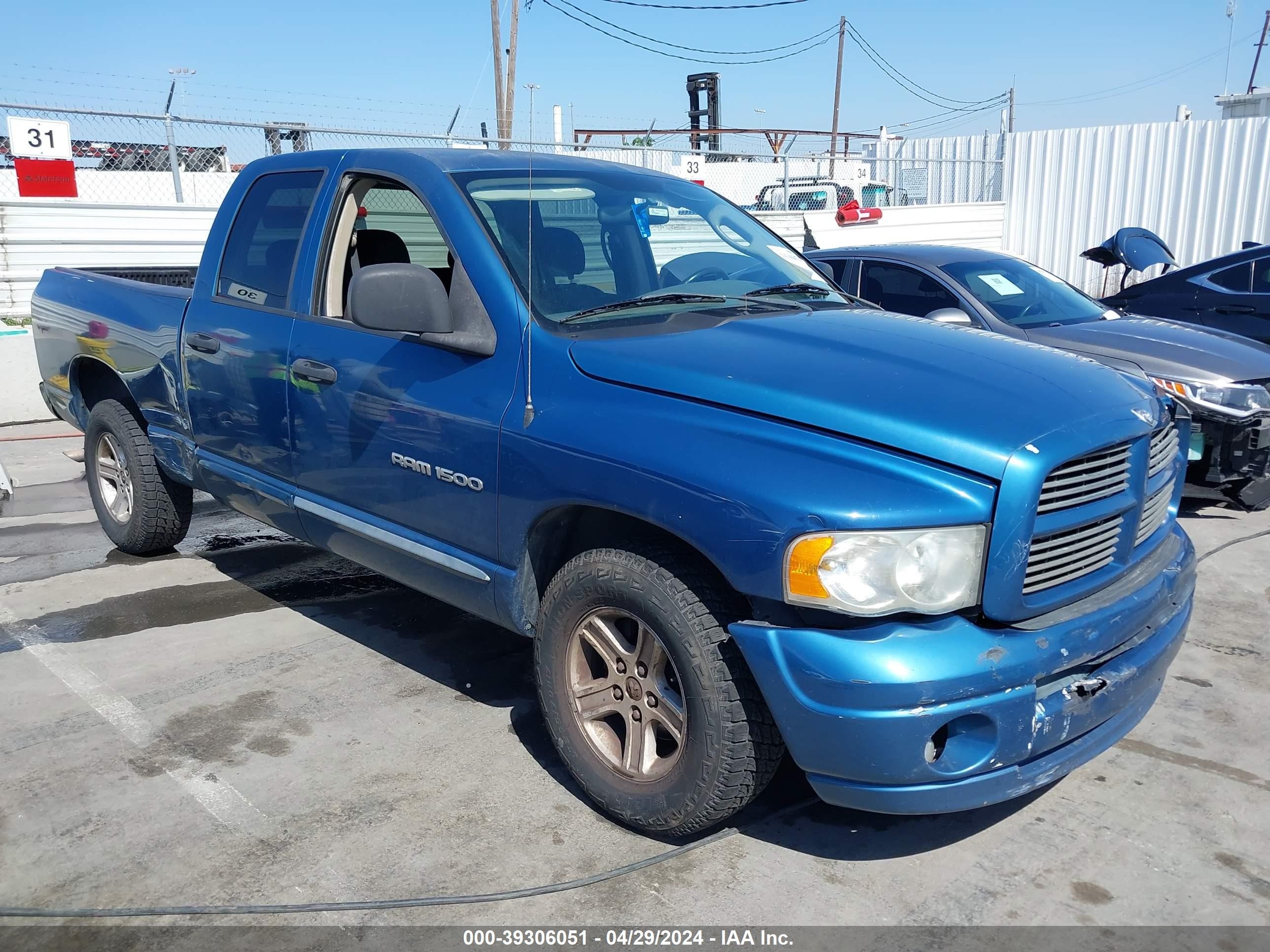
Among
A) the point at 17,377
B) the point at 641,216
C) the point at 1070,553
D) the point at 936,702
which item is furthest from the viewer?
the point at 17,377

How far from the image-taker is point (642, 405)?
292cm

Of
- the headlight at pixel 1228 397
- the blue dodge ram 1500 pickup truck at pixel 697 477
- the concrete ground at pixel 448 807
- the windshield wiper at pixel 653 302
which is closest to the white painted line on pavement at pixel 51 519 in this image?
the concrete ground at pixel 448 807

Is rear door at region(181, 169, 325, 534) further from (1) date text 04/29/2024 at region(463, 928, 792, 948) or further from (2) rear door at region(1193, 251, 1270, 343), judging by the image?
(2) rear door at region(1193, 251, 1270, 343)

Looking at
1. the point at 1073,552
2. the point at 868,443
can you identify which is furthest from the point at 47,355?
the point at 1073,552

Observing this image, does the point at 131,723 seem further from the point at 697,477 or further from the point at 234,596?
the point at 697,477

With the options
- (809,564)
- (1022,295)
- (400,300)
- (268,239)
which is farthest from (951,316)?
(809,564)

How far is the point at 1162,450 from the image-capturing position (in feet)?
10.6

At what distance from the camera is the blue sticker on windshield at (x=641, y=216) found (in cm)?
400

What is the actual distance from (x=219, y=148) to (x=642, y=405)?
11903 millimetres

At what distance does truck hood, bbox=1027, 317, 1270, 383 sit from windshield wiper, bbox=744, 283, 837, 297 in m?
3.02

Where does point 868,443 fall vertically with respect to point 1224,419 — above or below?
above

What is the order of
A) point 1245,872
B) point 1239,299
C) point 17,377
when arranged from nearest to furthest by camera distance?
point 1245,872 < point 1239,299 < point 17,377

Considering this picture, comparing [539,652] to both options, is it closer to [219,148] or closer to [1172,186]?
[219,148]

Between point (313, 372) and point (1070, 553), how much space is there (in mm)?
2598
